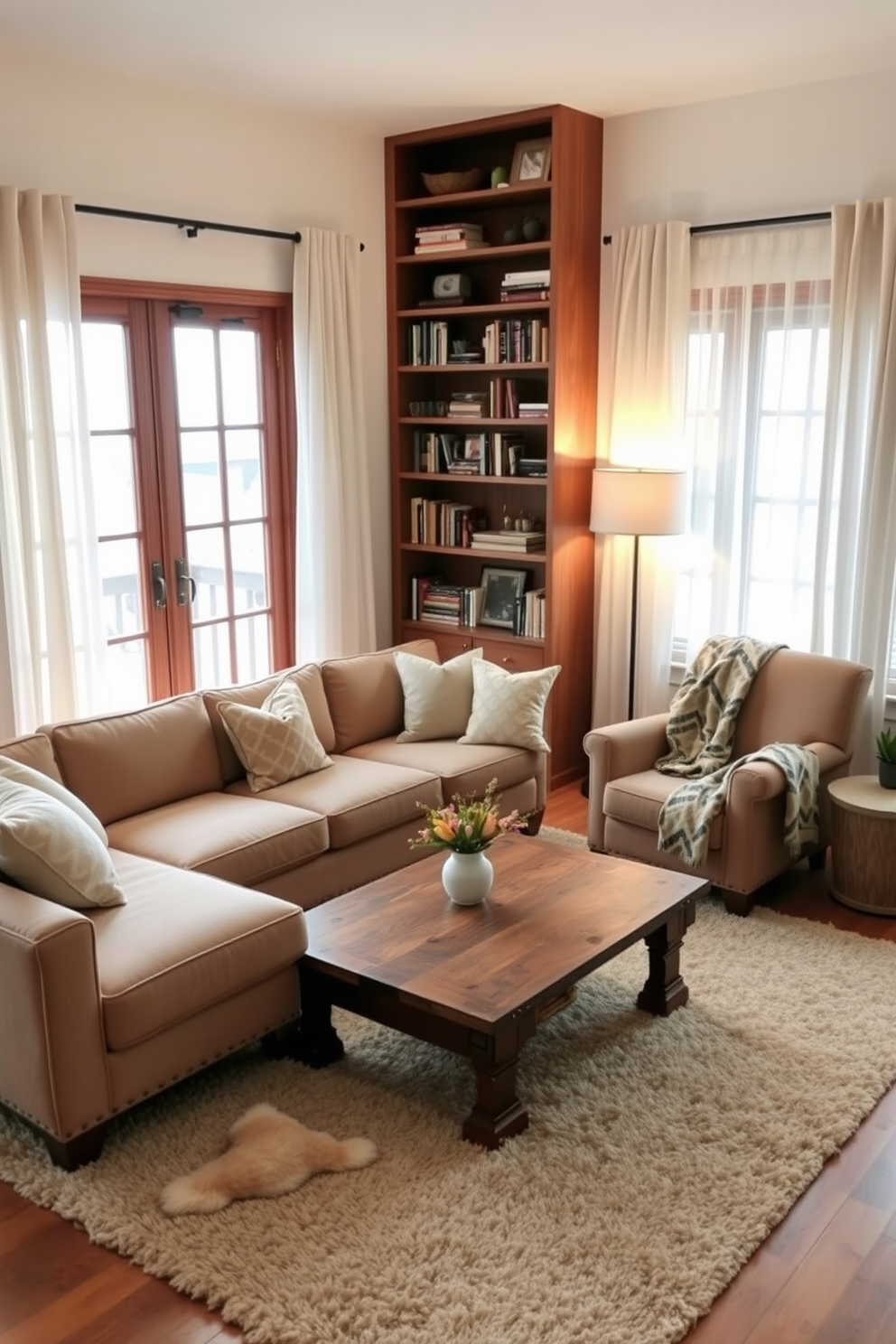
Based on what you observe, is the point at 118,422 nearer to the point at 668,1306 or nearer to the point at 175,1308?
the point at 175,1308

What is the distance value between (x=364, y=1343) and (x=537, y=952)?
1072 millimetres

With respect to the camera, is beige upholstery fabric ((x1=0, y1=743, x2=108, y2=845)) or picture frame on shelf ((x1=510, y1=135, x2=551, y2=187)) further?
picture frame on shelf ((x1=510, y1=135, x2=551, y2=187))

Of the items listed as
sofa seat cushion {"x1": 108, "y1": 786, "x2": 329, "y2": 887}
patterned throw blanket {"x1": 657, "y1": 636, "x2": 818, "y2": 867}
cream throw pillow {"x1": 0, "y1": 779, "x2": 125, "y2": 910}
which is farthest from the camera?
→ patterned throw blanket {"x1": 657, "y1": 636, "x2": 818, "y2": 867}

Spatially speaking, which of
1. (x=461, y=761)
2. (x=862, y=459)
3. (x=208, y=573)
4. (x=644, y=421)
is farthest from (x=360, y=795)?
(x=862, y=459)

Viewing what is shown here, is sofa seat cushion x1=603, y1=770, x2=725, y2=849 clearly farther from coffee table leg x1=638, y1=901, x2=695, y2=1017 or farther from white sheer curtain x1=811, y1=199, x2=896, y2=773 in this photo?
white sheer curtain x1=811, y1=199, x2=896, y2=773

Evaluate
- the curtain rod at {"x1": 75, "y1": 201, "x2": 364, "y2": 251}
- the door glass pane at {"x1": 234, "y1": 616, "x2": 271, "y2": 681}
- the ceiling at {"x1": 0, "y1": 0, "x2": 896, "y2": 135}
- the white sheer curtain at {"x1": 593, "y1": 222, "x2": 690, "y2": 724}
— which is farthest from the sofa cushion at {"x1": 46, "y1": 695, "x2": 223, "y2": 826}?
the ceiling at {"x1": 0, "y1": 0, "x2": 896, "y2": 135}

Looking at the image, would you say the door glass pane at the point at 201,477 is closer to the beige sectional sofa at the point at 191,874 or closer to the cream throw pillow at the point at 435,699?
the beige sectional sofa at the point at 191,874

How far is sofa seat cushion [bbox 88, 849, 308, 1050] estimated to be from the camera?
2.83m

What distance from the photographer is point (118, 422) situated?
471cm

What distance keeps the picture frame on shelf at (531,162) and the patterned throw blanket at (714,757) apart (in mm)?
2145

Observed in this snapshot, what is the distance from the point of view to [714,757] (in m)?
4.56

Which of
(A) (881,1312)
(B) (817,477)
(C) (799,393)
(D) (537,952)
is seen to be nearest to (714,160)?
(C) (799,393)

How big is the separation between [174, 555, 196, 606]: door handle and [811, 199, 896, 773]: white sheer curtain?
258 centimetres

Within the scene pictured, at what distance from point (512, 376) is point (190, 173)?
169 centimetres
